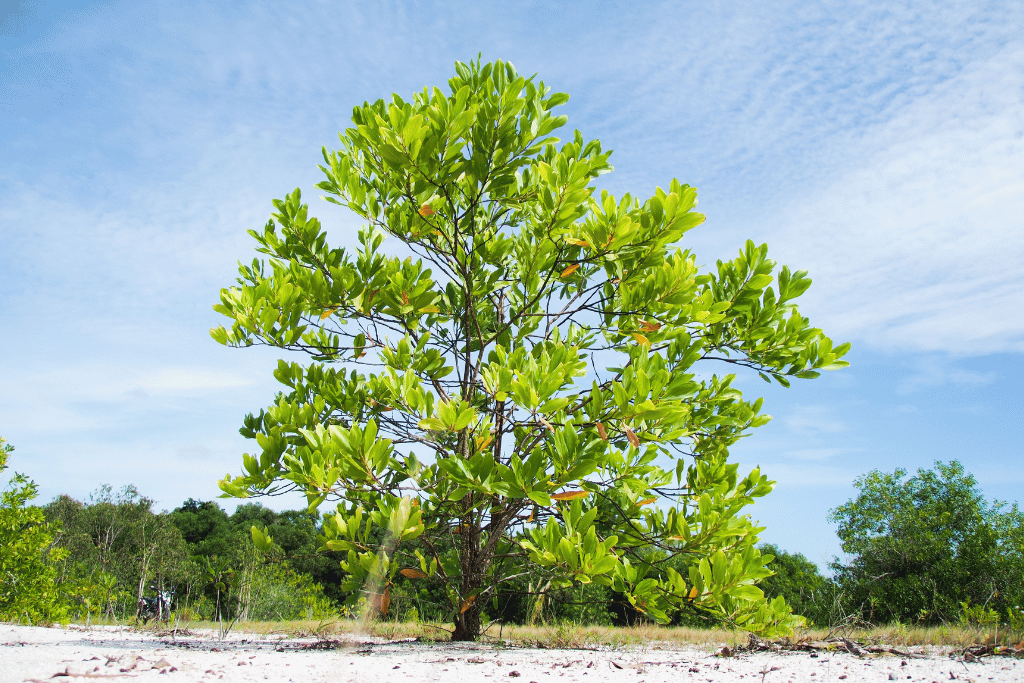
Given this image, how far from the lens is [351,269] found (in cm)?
366

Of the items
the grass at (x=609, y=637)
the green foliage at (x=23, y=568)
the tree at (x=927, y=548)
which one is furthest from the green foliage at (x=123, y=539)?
the tree at (x=927, y=548)

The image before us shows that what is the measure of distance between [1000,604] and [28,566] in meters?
16.4

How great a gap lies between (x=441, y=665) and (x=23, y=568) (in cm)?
636

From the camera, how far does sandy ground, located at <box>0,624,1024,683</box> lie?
2.61 m

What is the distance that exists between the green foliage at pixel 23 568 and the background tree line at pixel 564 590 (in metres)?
0.01

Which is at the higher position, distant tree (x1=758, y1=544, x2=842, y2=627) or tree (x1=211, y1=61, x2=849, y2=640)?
tree (x1=211, y1=61, x2=849, y2=640)

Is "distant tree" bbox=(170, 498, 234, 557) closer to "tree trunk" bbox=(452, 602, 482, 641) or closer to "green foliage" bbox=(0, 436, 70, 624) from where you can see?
"green foliage" bbox=(0, 436, 70, 624)

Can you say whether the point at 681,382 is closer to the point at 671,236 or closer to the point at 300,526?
the point at 671,236

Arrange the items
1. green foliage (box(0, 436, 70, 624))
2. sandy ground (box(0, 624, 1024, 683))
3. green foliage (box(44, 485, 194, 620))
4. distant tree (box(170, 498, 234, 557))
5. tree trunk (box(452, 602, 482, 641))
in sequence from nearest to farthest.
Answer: sandy ground (box(0, 624, 1024, 683))
tree trunk (box(452, 602, 482, 641))
green foliage (box(0, 436, 70, 624))
green foliage (box(44, 485, 194, 620))
distant tree (box(170, 498, 234, 557))

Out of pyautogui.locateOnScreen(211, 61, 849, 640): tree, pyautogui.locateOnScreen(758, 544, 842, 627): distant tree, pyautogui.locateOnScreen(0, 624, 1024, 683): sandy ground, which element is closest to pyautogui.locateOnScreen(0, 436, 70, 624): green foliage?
pyautogui.locateOnScreen(0, 624, 1024, 683): sandy ground

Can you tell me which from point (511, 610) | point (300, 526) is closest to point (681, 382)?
point (511, 610)

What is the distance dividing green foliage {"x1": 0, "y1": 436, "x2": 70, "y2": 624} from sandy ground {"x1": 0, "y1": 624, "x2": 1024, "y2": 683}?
270 cm

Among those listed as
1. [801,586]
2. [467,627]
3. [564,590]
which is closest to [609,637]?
[564,590]

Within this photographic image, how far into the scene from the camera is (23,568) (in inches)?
254
